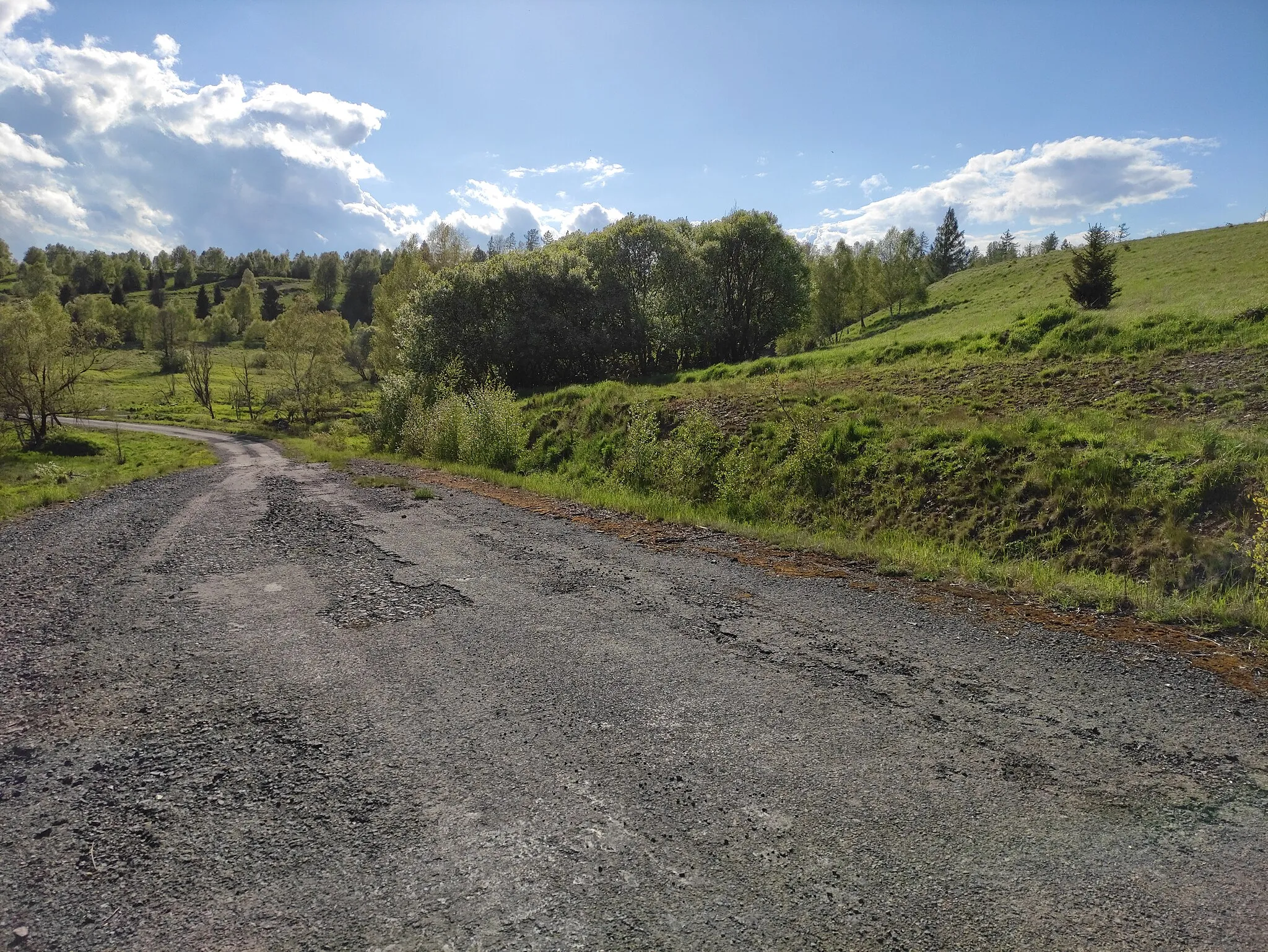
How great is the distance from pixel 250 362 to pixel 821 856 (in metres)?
102

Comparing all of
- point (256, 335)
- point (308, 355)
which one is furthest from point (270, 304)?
point (308, 355)

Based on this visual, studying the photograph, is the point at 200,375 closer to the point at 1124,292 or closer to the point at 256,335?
the point at 256,335

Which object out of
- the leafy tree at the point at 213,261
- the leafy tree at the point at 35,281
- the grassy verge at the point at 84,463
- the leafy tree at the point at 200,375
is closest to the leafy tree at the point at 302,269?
the leafy tree at the point at 213,261

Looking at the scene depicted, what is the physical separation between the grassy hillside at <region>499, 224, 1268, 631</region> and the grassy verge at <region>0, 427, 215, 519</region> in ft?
41.3

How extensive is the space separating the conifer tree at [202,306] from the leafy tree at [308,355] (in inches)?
3102

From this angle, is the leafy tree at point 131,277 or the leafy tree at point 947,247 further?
the leafy tree at point 131,277

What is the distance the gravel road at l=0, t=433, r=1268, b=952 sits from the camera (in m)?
2.81

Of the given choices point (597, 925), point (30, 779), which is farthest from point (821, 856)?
point (30, 779)

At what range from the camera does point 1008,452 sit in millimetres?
10805

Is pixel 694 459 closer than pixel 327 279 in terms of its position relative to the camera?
Yes

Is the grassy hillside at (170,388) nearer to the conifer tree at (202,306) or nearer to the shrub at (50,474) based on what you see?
the shrub at (50,474)

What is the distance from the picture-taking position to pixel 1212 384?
1194 centimetres

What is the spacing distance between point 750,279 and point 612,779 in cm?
3707

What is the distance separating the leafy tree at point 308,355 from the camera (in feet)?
164
